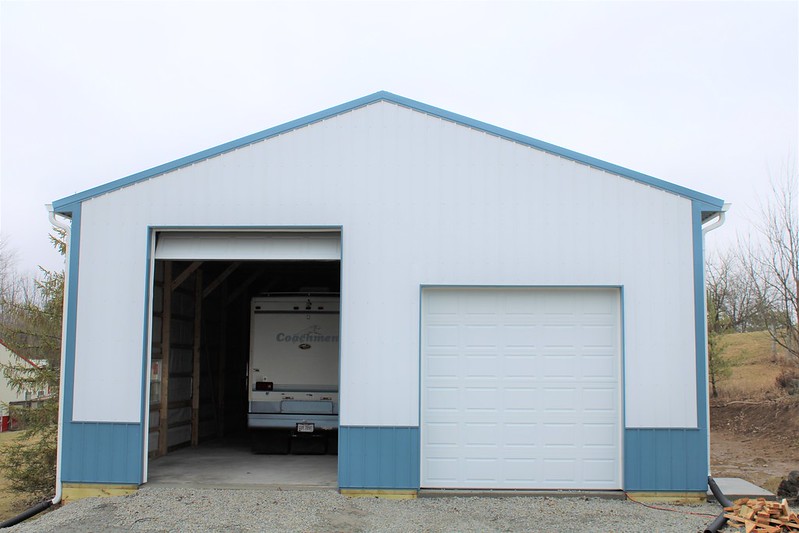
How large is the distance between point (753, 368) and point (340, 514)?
2088 cm

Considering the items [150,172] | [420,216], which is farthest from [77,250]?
[420,216]

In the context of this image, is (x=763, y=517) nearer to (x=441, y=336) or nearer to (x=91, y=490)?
(x=441, y=336)

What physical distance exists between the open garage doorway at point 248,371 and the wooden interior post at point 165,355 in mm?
16

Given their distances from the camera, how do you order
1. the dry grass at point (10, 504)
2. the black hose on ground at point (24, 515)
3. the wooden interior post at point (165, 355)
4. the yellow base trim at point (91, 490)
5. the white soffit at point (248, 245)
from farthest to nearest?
the dry grass at point (10, 504) → the wooden interior post at point (165, 355) → the white soffit at point (248, 245) → the yellow base trim at point (91, 490) → the black hose on ground at point (24, 515)

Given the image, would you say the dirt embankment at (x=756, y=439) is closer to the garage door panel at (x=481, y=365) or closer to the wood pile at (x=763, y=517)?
the wood pile at (x=763, y=517)

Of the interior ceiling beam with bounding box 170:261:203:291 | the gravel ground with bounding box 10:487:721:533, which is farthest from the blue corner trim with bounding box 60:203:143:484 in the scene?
the interior ceiling beam with bounding box 170:261:203:291

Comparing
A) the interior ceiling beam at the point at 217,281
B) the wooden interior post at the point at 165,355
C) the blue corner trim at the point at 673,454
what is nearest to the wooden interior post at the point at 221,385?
the interior ceiling beam at the point at 217,281

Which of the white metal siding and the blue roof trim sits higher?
the blue roof trim

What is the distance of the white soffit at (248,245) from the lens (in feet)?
32.3

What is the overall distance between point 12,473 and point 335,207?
755 cm

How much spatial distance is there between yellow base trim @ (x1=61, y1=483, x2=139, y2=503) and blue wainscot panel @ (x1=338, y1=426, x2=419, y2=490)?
109 inches

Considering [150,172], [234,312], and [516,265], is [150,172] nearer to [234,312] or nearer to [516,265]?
[516,265]

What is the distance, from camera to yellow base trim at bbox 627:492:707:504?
30.3ft

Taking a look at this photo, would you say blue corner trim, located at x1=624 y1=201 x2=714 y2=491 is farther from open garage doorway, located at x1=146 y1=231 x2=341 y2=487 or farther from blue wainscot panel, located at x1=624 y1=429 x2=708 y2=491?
open garage doorway, located at x1=146 y1=231 x2=341 y2=487
